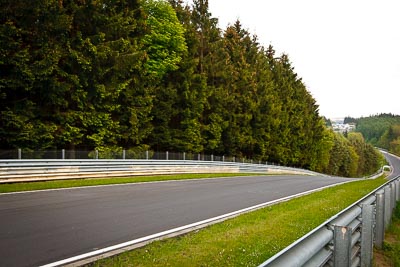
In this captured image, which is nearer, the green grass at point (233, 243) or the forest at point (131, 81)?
the green grass at point (233, 243)

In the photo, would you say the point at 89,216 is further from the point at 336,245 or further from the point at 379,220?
the point at 379,220

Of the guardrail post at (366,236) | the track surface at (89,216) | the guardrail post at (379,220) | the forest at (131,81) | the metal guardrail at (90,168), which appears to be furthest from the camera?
the forest at (131,81)

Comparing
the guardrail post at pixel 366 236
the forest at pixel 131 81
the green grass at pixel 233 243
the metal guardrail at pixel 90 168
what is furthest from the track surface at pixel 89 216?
the forest at pixel 131 81

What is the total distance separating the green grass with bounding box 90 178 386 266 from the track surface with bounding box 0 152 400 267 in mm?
785

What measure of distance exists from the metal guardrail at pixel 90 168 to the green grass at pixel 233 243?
394 inches

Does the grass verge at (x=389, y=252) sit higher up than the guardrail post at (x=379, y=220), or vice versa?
the guardrail post at (x=379, y=220)

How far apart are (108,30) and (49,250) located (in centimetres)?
1771

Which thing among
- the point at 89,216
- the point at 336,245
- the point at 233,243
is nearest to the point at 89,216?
the point at 89,216

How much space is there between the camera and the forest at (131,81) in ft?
56.0

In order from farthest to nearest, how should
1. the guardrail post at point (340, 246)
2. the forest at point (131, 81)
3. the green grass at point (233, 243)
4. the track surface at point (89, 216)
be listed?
the forest at point (131, 81) < the track surface at point (89, 216) < the green grass at point (233, 243) < the guardrail post at point (340, 246)

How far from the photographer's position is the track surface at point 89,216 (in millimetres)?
Answer: 6027

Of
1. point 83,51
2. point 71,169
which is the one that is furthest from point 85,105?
point 71,169

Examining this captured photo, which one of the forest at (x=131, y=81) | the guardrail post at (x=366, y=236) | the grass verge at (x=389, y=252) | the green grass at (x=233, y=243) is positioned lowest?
the grass verge at (x=389, y=252)

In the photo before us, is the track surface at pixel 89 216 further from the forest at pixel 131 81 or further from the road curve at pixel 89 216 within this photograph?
the forest at pixel 131 81
